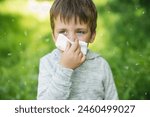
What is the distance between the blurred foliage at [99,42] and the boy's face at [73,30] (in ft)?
0.54

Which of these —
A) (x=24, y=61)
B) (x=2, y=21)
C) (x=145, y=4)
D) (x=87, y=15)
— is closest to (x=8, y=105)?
(x=24, y=61)

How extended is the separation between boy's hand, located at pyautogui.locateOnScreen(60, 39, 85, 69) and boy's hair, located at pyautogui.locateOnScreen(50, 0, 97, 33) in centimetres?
9

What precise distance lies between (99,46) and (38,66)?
0.26 metres

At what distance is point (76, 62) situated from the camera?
2178 mm

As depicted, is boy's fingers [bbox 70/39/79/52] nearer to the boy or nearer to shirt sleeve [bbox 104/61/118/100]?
the boy

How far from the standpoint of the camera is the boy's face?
2184 millimetres

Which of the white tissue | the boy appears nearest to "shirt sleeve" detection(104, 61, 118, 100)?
the boy

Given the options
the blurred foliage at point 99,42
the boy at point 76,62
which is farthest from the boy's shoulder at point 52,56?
the blurred foliage at point 99,42

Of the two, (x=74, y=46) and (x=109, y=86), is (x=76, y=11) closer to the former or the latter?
(x=74, y=46)

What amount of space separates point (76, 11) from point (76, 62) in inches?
7.4

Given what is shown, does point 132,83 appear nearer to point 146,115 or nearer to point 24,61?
point 146,115

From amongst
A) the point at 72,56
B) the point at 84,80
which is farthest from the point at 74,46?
the point at 84,80

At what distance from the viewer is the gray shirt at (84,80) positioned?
7.22 ft

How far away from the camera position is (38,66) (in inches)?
92.8
